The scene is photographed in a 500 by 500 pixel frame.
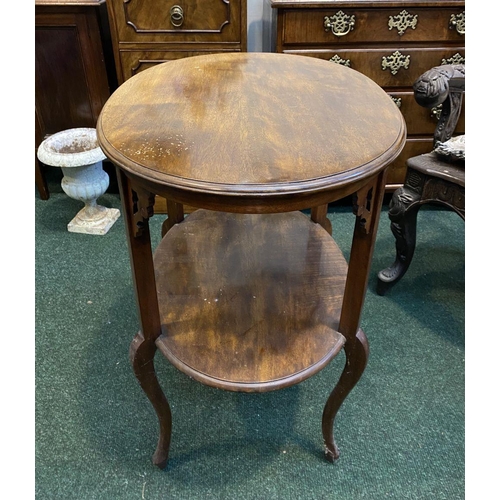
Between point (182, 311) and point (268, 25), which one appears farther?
point (268, 25)

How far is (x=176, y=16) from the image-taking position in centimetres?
168

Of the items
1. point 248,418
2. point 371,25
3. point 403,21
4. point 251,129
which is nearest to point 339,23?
point 371,25

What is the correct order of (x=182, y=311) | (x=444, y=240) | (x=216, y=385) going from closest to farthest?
(x=216, y=385), (x=182, y=311), (x=444, y=240)

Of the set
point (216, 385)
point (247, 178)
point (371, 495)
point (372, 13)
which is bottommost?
point (371, 495)

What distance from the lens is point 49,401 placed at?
1335 millimetres

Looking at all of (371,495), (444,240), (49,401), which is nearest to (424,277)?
(444,240)

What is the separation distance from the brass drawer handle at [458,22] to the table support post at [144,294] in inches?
61.0

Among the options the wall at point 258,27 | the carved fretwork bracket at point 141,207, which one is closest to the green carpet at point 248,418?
the carved fretwork bracket at point 141,207

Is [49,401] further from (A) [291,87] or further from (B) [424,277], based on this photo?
(B) [424,277]

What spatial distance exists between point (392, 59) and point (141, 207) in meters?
1.43

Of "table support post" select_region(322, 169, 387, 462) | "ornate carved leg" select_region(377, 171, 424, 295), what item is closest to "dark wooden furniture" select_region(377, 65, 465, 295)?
"ornate carved leg" select_region(377, 171, 424, 295)

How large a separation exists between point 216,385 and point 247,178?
0.47 metres

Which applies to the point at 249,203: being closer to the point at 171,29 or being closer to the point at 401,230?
the point at 401,230

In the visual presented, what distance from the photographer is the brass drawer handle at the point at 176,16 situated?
1668mm
